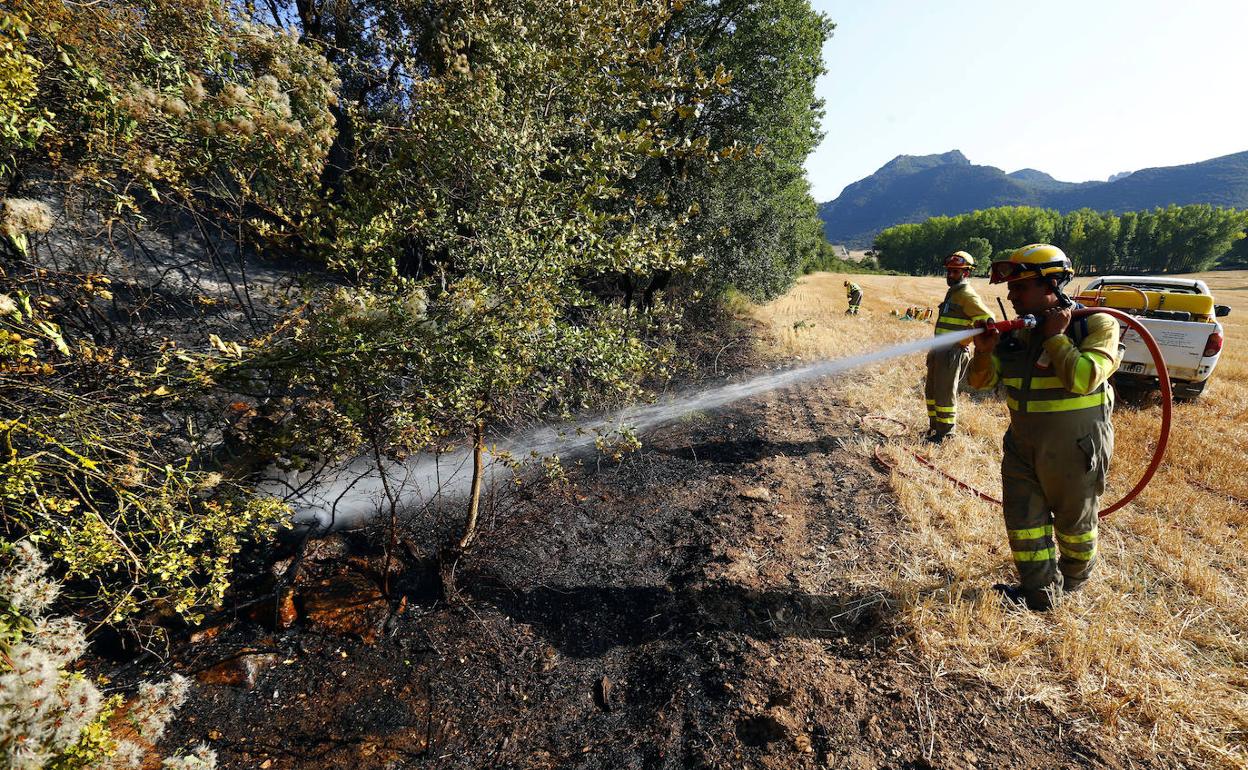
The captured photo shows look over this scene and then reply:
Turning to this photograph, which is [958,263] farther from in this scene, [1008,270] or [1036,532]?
[1036,532]

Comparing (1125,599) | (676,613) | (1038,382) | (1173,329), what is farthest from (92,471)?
(1173,329)

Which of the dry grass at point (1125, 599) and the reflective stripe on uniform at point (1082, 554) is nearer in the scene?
the dry grass at point (1125, 599)

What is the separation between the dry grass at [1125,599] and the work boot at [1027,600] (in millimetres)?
66

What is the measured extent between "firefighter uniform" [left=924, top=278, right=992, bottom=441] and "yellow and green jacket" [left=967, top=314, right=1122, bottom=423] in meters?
2.52

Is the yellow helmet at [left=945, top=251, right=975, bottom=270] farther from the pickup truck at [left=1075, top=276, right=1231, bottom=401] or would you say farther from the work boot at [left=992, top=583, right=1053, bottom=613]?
the work boot at [left=992, top=583, right=1053, bottom=613]

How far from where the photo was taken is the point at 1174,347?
6.88 m

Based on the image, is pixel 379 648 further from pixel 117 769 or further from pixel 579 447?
pixel 579 447

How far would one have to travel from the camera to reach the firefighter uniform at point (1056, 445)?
2936 mm

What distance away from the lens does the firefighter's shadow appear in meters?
3.31

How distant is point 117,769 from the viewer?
158 centimetres

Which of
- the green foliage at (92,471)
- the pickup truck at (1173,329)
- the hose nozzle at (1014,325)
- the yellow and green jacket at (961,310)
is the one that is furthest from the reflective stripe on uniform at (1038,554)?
the pickup truck at (1173,329)

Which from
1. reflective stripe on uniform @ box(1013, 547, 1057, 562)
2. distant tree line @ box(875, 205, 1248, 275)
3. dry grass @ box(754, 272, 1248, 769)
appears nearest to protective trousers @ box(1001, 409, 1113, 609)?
reflective stripe on uniform @ box(1013, 547, 1057, 562)

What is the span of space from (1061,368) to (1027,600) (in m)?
1.70

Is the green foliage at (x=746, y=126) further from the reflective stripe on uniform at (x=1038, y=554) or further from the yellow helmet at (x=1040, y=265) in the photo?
the reflective stripe on uniform at (x=1038, y=554)
